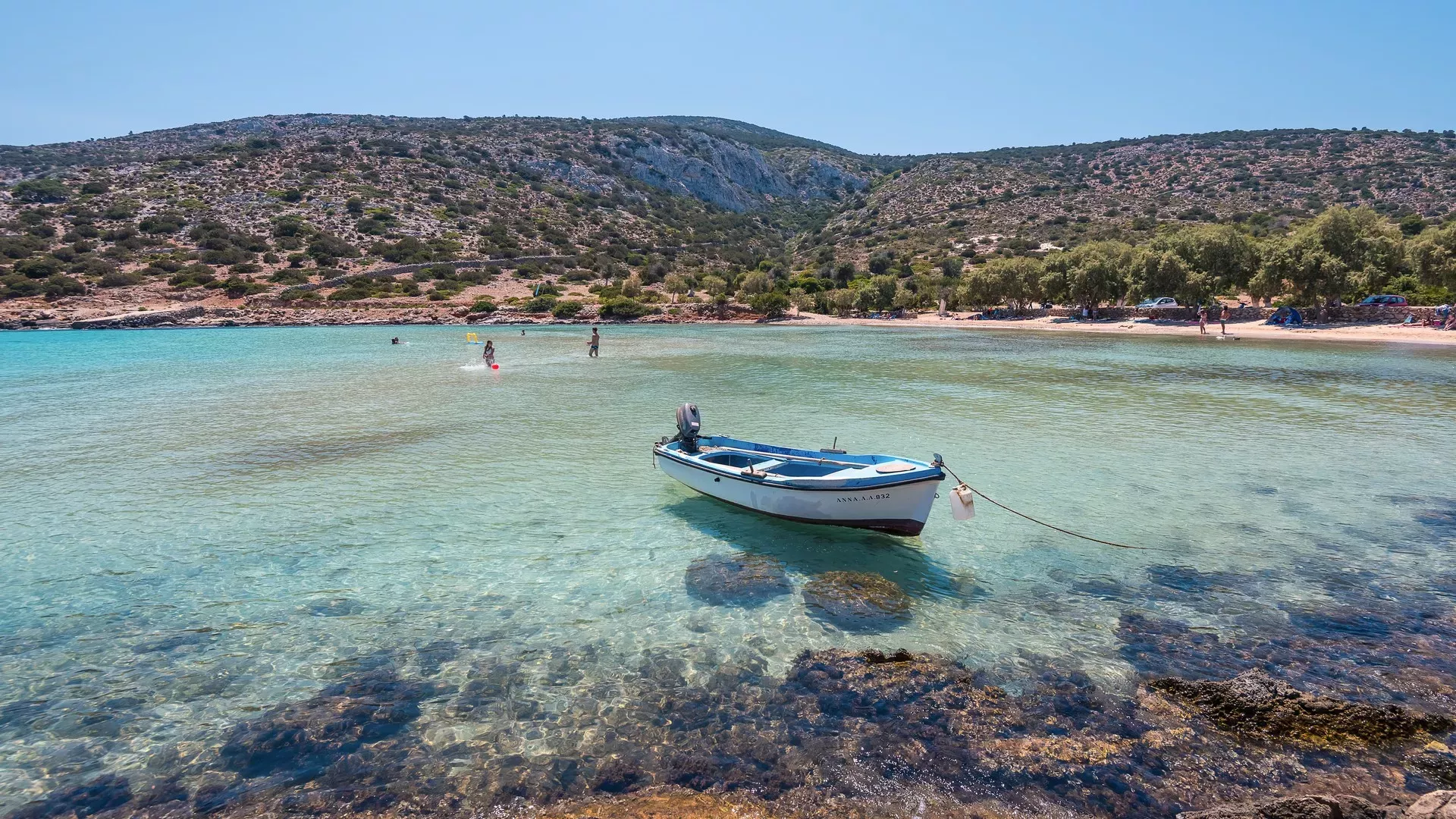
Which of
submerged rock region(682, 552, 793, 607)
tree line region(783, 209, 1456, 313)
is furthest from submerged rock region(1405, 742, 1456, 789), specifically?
tree line region(783, 209, 1456, 313)

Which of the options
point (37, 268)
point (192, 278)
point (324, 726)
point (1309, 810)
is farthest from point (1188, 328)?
point (37, 268)

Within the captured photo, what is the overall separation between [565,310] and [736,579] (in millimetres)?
67618

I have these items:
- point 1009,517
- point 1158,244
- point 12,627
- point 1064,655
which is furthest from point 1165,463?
point 1158,244

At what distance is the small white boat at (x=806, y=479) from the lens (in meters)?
9.98

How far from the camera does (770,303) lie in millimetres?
77562

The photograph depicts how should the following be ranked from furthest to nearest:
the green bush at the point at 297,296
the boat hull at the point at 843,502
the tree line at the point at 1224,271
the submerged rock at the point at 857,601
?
the green bush at the point at 297,296
the tree line at the point at 1224,271
the boat hull at the point at 843,502
the submerged rock at the point at 857,601

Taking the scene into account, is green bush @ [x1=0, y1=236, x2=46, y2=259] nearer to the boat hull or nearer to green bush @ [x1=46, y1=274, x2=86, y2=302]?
green bush @ [x1=46, y1=274, x2=86, y2=302]

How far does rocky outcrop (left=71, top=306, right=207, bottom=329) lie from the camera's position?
61875mm

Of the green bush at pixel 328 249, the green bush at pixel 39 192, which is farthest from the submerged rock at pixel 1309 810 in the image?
the green bush at pixel 39 192

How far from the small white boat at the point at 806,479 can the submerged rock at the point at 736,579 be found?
1125 millimetres

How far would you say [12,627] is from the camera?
8.28 meters

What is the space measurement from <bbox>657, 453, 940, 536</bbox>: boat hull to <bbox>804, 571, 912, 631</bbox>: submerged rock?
100 centimetres

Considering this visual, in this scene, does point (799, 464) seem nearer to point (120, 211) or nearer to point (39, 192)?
point (120, 211)

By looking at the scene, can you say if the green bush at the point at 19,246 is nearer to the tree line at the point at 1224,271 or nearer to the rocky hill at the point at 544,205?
the rocky hill at the point at 544,205
